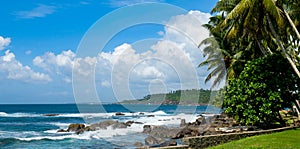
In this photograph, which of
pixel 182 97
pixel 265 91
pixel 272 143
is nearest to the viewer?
pixel 272 143

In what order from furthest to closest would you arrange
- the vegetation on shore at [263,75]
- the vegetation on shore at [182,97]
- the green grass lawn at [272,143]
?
the vegetation on shore at [182,97] → the vegetation on shore at [263,75] → the green grass lawn at [272,143]

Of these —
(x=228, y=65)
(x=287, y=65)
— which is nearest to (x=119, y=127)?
(x=228, y=65)

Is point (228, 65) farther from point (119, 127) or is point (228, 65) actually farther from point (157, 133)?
point (119, 127)

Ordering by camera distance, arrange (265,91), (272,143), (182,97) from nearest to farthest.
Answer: (272,143)
(265,91)
(182,97)

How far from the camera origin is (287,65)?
1661 centimetres

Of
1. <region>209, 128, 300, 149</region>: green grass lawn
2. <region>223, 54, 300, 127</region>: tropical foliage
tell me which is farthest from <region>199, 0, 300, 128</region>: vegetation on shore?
<region>209, 128, 300, 149</region>: green grass lawn

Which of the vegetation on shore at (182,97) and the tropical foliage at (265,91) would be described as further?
the vegetation on shore at (182,97)

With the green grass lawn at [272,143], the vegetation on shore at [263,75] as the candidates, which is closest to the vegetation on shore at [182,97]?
the vegetation on shore at [263,75]

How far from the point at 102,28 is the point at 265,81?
8.38 m

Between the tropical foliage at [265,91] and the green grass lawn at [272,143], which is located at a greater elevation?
the tropical foliage at [265,91]

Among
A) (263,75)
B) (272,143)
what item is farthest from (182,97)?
(272,143)

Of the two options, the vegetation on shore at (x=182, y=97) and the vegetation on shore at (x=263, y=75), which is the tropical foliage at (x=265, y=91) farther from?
the vegetation on shore at (x=182, y=97)

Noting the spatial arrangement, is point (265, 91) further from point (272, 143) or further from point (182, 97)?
point (182, 97)

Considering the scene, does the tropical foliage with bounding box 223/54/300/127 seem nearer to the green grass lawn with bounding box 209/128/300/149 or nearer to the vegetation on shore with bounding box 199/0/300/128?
the vegetation on shore with bounding box 199/0/300/128
